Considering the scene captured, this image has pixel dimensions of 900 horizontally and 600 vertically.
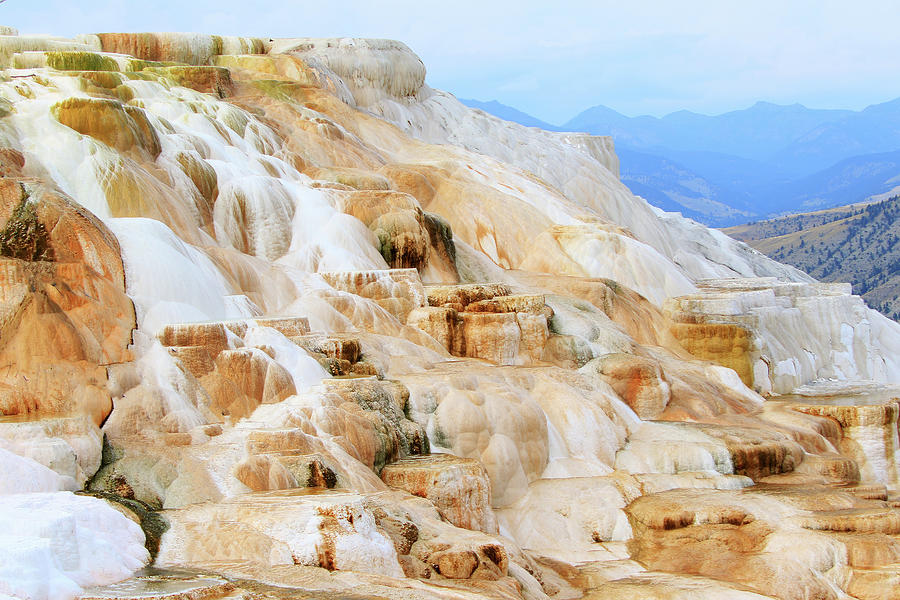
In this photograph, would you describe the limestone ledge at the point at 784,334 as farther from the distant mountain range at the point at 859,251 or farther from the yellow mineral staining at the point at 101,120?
the distant mountain range at the point at 859,251

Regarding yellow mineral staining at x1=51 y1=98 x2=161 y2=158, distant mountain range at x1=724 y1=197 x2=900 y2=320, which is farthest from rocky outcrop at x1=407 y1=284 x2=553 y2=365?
distant mountain range at x1=724 y1=197 x2=900 y2=320

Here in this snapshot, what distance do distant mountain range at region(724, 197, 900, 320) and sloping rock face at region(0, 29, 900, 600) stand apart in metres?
53.9

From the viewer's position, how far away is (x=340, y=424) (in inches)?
449

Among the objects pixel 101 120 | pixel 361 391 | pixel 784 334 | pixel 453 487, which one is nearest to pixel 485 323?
pixel 361 391

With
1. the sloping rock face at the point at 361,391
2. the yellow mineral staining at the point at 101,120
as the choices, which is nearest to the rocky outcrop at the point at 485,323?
the sloping rock face at the point at 361,391

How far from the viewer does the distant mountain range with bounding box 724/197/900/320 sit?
249ft

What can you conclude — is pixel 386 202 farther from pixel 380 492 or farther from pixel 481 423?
pixel 380 492

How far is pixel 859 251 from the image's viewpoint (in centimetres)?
8538

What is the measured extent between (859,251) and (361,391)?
8015cm

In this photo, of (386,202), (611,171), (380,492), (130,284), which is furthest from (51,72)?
(611,171)

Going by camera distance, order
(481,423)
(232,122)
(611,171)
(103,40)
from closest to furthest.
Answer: (481,423) → (232,122) → (103,40) → (611,171)

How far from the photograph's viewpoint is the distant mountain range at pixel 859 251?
75.8 metres

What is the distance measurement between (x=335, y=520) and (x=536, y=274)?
1449 cm

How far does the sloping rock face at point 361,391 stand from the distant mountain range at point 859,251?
53877mm
